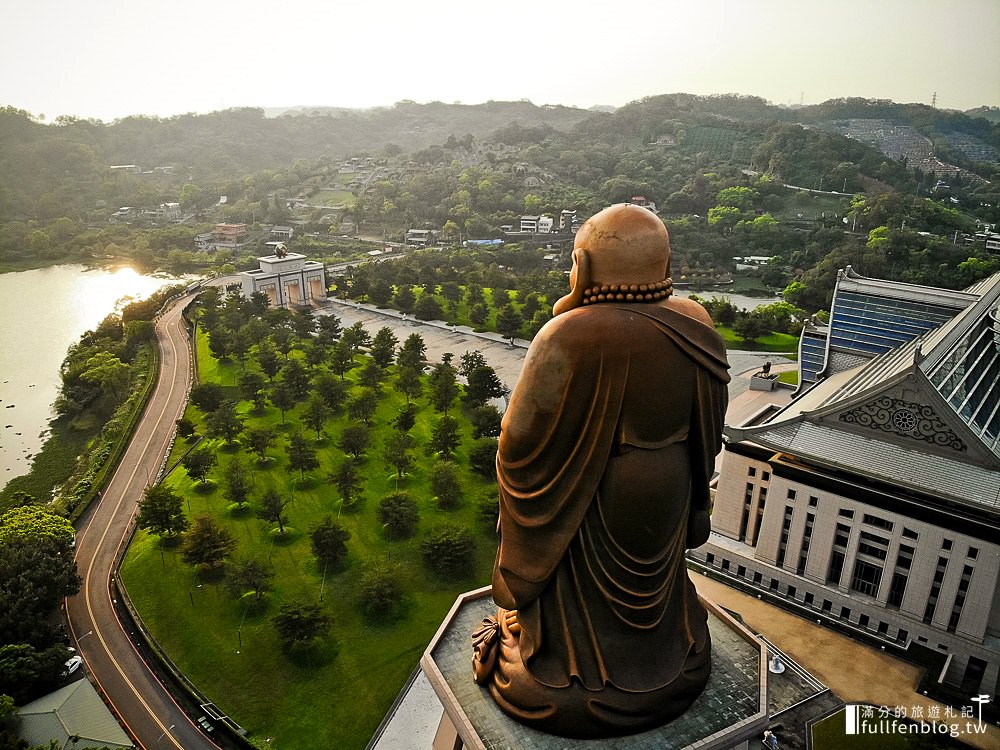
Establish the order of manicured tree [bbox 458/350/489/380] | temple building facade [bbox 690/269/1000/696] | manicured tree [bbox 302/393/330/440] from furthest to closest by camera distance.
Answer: manicured tree [bbox 458/350/489/380] → manicured tree [bbox 302/393/330/440] → temple building facade [bbox 690/269/1000/696]

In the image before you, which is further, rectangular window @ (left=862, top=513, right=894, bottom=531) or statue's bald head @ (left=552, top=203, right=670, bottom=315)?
rectangular window @ (left=862, top=513, right=894, bottom=531)

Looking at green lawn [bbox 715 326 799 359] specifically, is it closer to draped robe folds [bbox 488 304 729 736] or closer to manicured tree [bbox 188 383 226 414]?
manicured tree [bbox 188 383 226 414]

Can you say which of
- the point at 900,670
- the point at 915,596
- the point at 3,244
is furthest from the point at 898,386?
the point at 3,244

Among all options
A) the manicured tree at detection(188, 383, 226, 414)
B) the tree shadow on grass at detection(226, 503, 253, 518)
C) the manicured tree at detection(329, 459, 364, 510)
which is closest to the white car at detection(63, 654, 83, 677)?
the tree shadow on grass at detection(226, 503, 253, 518)

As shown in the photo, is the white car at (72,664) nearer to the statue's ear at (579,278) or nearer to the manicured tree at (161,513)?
the manicured tree at (161,513)

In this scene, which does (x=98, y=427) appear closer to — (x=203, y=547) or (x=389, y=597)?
(x=203, y=547)

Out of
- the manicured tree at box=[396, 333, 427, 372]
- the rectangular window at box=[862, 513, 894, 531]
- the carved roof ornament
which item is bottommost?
the manicured tree at box=[396, 333, 427, 372]
